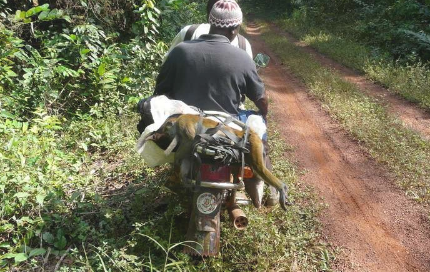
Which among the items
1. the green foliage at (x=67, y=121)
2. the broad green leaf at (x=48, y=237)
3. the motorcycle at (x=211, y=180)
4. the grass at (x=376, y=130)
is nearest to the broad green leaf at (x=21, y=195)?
the green foliage at (x=67, y=121)

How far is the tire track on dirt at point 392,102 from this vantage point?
21.4 ft

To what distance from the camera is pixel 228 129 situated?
2619mm

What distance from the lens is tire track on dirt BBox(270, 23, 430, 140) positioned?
6.54 m

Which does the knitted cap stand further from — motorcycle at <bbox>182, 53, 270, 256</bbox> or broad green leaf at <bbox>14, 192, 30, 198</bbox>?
broad green leaf at <bbox>14, 192, 30, 198</bbox>

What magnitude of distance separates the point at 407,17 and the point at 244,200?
38.5 ft

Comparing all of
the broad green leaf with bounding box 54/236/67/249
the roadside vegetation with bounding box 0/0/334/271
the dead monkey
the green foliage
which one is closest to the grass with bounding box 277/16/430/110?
the roadside vegetation with bounding box 0/0/334/271

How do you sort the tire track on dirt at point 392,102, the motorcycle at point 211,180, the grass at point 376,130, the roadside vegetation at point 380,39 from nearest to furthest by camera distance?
the motorcycle at point 211,180 → the grass at point 376,130 → the tire track on dirt at point 392,102 → the roadside vegetation at point 380,39

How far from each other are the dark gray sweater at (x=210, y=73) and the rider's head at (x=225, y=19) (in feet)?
0.34

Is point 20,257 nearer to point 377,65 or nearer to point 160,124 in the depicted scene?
point 160,124

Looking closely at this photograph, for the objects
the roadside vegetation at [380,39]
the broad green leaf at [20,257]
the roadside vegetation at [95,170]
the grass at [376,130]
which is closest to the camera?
the broad green leaf at [20,257]

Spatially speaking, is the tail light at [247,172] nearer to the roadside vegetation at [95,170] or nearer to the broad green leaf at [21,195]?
the roadside vegetation at [95,170]

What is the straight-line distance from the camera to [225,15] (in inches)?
124

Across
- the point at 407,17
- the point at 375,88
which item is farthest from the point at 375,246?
the point at 407,17

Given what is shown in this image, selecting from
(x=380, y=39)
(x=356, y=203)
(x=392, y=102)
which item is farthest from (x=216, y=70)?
(x=380, y=39)
